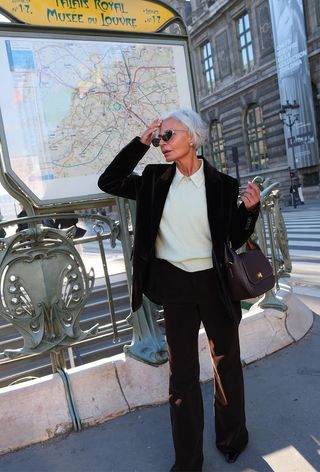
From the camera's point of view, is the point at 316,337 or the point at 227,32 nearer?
the point at 316,337

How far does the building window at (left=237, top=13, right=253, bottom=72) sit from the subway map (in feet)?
98.4

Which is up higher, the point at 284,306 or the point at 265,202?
the point at 265,202

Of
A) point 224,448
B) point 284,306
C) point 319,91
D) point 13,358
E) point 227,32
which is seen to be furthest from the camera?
point 227,32

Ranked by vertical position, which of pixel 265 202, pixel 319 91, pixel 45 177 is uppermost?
pixel 319 91

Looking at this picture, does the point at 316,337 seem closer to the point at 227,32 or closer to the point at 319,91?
the point at 319,91

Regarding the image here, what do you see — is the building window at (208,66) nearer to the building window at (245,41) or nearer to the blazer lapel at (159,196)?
the building window at (245,41)

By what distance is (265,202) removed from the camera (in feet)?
13.9

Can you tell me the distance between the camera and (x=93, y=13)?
3.26m

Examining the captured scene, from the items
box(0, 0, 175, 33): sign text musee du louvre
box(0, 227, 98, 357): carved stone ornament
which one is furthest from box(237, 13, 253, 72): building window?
box(0, 227, 98, 357): carved stone ornament

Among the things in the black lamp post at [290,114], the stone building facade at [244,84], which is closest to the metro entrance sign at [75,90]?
the black lamp post at [290,114]

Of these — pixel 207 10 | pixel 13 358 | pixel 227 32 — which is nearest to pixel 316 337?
pixel 13 358

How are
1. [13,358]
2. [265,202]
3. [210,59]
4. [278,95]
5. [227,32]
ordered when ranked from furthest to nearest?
[210,59], [227,32], [278,95], [265,202], [13,358]

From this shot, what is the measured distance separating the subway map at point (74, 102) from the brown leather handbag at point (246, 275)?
1384mm

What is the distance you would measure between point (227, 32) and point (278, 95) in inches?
292
